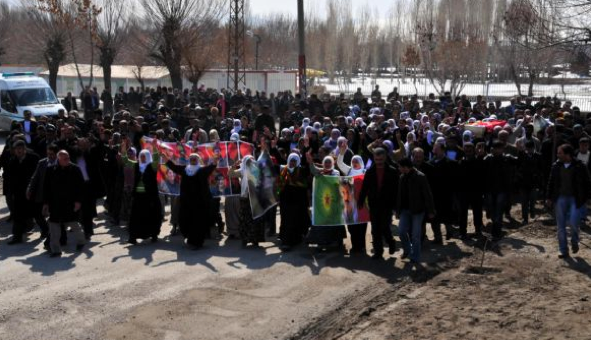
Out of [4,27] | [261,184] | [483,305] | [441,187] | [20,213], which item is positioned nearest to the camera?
[483,305]

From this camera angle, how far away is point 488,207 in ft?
45.4

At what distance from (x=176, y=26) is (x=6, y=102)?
11.7 metres

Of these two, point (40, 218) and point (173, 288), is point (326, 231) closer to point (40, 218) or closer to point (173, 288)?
point (173, 288)

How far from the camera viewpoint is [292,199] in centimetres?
1181

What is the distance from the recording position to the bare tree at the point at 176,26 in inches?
1478

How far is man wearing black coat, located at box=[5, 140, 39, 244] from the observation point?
12.6 metres

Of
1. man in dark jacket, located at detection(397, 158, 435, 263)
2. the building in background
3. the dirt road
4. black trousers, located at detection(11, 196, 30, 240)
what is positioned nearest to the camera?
the dirt road

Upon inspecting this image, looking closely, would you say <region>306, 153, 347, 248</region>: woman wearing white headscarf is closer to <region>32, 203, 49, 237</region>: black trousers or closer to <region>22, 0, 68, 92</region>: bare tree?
<region>32, 203, 49, 237</region>: black trousers

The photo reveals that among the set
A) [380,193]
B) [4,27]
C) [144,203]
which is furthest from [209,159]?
[4,27]

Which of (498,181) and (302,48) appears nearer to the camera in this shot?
(498,181)

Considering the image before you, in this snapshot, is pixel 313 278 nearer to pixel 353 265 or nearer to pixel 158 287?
pixel 353 265

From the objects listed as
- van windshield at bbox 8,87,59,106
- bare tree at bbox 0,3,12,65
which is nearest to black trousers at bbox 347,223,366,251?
van windshield at bbox 8,87,59,106

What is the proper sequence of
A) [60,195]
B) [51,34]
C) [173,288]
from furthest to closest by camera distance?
[51,34]
[60,195]
[173,288]

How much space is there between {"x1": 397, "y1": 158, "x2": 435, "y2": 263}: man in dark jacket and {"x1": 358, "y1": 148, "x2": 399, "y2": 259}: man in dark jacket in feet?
0.56
